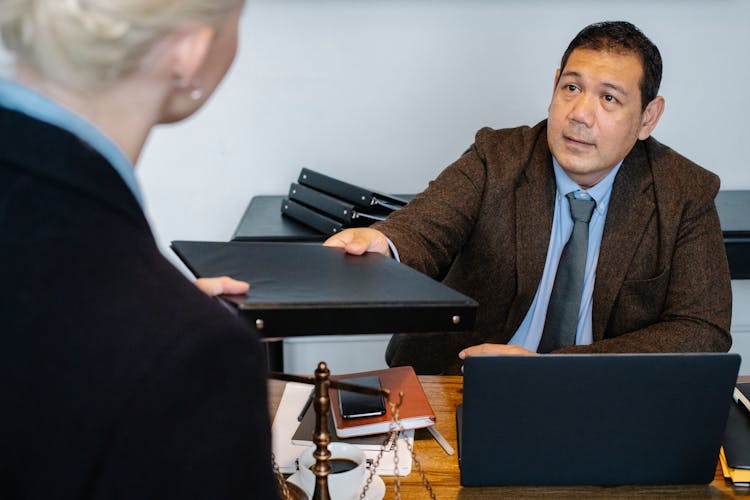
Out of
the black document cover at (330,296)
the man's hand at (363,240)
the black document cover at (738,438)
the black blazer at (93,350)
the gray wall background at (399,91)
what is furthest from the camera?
the gray wall background at (399,91)

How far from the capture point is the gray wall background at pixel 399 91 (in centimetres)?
285

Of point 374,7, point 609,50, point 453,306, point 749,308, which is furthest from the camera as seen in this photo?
point 749,308

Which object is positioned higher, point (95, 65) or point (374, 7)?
point (374, 7)

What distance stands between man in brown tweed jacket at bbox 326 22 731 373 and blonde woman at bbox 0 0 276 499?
1.20m

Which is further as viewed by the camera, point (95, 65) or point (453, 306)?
point (453, 306)

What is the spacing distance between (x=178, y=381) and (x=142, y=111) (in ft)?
0.76

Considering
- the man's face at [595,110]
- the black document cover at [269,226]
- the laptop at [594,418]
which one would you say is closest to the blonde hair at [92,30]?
the laptop at [594,418]

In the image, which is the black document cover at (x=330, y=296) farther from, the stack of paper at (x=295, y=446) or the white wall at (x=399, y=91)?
the white wall at (x=399, y=91)

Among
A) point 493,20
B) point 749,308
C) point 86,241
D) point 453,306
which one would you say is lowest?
point 749,308

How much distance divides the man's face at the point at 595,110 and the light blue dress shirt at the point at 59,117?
4.73 ft

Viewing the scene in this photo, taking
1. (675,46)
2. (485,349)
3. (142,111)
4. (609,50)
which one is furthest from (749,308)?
(142,111)

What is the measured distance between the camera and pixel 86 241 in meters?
0.65

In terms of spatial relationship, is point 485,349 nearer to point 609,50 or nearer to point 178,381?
point 609,50

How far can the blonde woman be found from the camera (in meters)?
0.64
